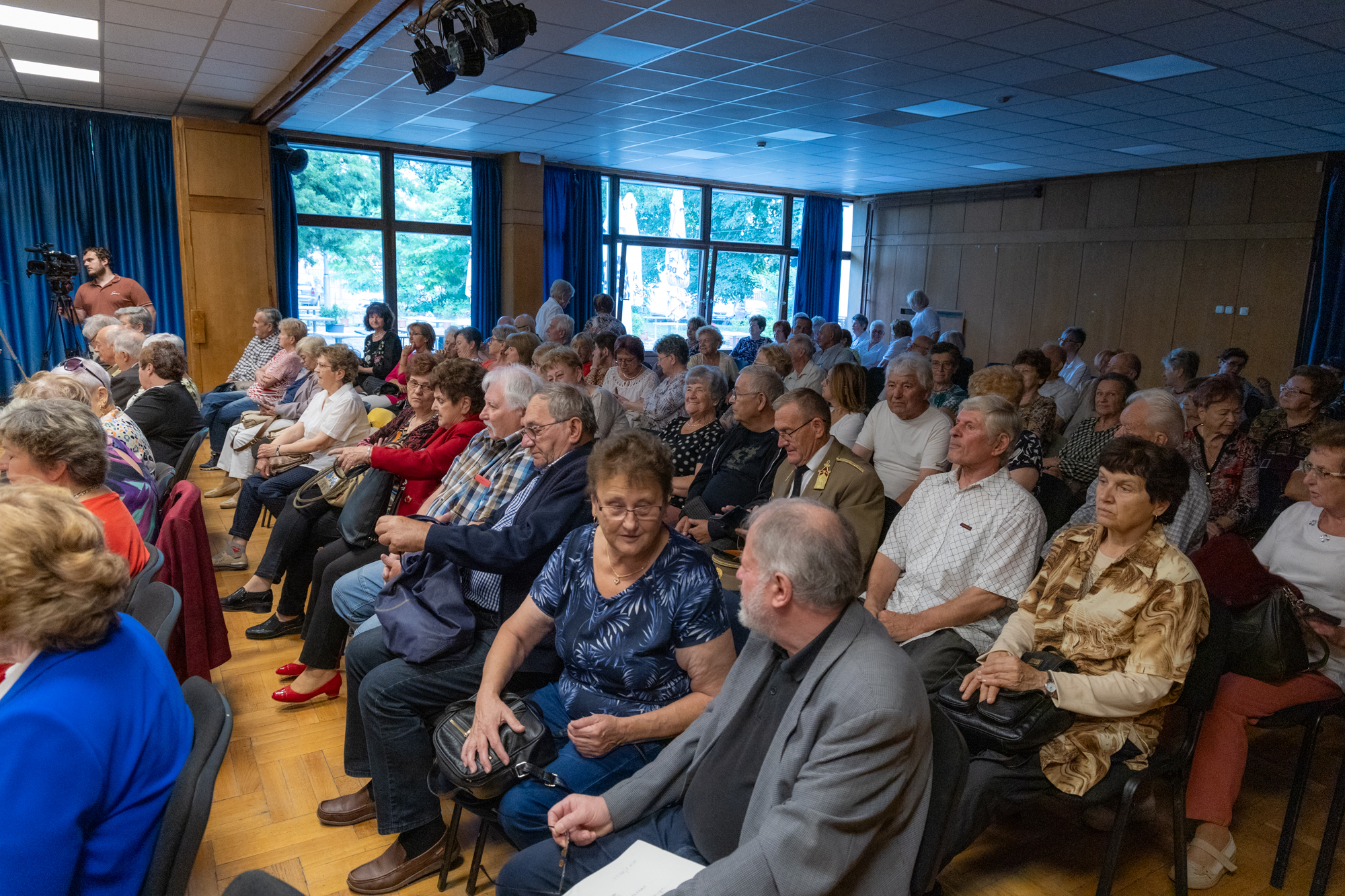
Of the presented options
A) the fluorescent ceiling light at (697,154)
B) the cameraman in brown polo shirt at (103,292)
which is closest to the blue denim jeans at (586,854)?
the cameraman in brown polo shirt at (103,292)

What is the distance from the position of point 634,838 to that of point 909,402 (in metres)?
2.83

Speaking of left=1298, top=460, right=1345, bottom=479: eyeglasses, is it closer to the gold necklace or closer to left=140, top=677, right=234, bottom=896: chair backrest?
the gold necklace

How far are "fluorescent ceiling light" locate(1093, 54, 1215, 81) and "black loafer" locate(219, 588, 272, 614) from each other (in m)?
5.94

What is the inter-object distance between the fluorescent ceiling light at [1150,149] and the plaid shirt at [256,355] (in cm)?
818

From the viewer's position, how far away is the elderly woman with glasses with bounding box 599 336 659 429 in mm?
5918

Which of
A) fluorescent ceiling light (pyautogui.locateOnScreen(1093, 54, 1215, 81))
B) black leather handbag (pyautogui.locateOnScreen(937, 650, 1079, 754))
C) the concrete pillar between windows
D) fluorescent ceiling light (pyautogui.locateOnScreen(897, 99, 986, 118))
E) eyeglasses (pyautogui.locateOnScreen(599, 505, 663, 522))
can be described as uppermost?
fluorescent ceiling light (pyautogui.locateOnScreen(897, 99, 986, 118))

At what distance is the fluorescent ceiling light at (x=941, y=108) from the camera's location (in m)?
6.56

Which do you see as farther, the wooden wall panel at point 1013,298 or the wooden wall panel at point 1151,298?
the wooden wall panel at point 1013,298

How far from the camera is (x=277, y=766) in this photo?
2752 millimetres

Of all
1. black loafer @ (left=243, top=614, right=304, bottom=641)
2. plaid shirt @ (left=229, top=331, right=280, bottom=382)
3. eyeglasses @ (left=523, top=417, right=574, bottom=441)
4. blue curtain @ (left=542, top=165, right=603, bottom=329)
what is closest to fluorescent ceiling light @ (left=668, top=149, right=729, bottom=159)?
blue curtain @ (left=542, top=165, right=603, bottom=329)

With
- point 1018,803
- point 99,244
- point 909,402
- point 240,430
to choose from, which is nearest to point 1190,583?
point 1018,803

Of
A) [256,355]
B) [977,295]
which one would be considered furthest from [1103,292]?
[256,355]

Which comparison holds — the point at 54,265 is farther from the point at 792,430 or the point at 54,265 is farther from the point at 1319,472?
the point at 1319,472

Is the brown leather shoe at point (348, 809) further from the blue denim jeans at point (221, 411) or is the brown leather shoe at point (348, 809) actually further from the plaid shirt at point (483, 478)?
the blue denim jeans at point (221, 411)
